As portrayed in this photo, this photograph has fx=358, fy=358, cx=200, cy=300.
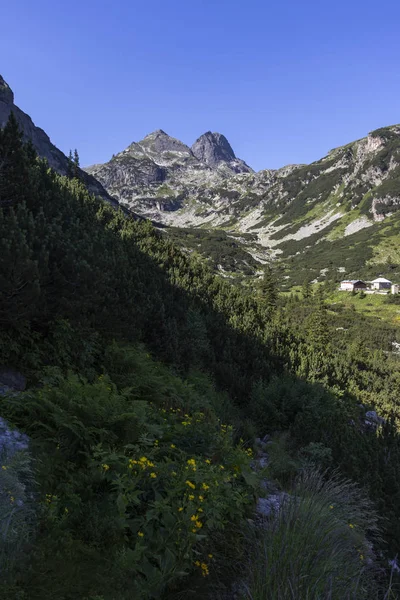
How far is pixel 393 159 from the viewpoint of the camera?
603 ft

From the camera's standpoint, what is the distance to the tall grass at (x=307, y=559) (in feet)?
8.07

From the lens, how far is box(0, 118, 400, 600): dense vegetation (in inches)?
110

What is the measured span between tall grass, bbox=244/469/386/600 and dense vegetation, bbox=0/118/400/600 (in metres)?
0.03

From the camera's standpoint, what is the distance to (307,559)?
8.81ft

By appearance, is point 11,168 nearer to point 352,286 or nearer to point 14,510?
point 14,510

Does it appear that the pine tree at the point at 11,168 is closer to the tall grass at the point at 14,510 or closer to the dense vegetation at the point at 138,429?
the dense vegetation at the point at 138,429

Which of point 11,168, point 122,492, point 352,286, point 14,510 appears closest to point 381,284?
point 352,286

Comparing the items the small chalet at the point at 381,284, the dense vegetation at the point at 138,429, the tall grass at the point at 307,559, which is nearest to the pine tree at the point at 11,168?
the dense vegetation at the point at 138,429

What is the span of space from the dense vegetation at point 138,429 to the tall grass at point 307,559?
3cm

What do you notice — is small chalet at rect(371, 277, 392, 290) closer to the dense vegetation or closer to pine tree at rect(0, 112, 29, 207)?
the dense vegetation

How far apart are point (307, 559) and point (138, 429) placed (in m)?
2.28

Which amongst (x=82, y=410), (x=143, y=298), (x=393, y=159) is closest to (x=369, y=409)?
(x=143, y=298)

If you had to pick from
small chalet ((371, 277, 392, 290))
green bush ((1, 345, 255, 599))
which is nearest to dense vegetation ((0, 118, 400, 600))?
green bush ((1, 345, 255, 599))

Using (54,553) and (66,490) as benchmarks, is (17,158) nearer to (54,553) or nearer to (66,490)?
(66,490)
